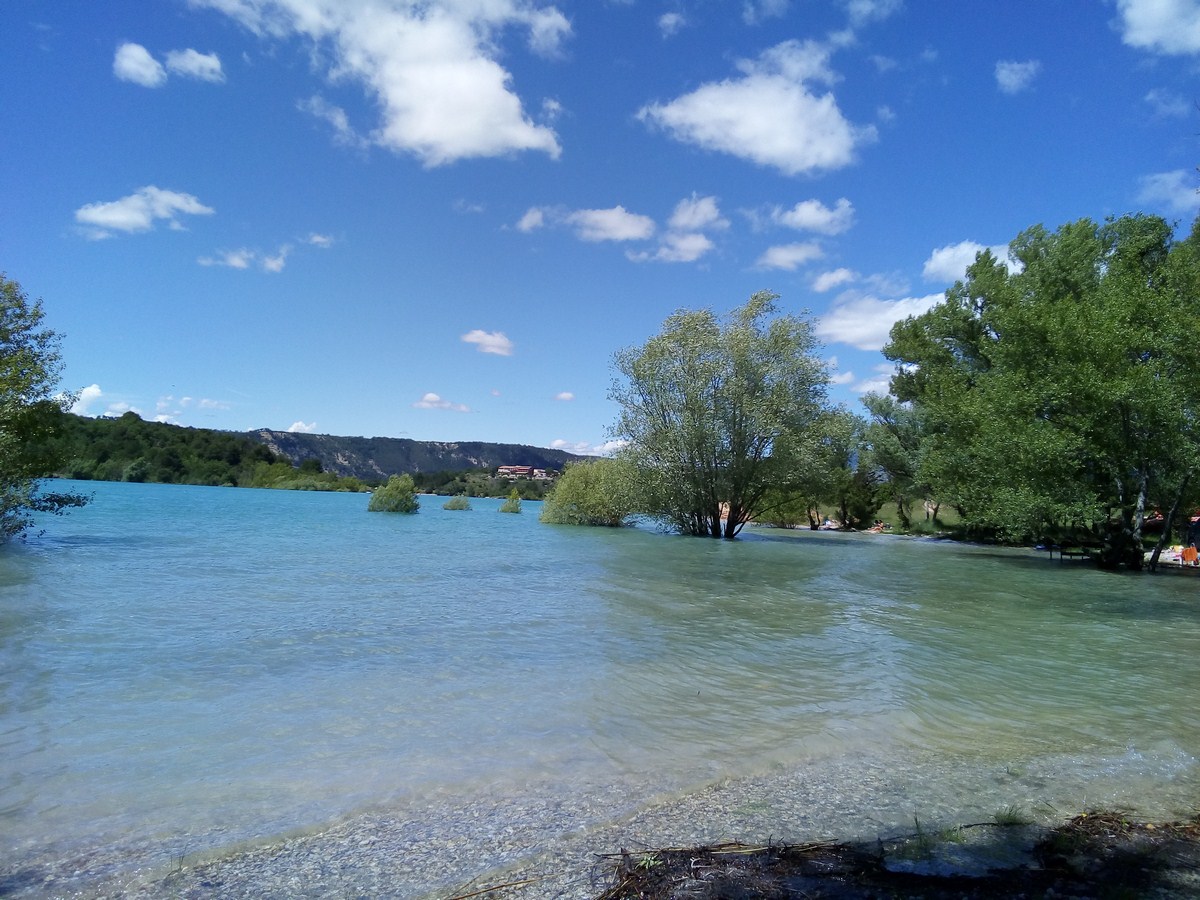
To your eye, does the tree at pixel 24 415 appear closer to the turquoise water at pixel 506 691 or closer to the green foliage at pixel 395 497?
the turquoise water at pixel 506 691

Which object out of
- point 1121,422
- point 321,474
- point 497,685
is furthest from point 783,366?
point 321,474

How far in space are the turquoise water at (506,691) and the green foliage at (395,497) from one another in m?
42.0

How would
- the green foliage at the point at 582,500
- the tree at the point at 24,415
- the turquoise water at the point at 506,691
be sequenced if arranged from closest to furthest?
1. the turquoise water at the point at 506,691
2. the tree at the point at 24,415
3. the green foliage at the point at 582,500

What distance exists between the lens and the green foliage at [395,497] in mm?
60781

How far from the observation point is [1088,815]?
4590mm

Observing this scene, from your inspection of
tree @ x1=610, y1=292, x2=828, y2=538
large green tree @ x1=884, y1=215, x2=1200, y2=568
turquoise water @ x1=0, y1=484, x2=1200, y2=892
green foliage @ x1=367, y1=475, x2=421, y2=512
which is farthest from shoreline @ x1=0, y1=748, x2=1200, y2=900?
green foliage @ x1=367, y1=475, x2=421, y2=512

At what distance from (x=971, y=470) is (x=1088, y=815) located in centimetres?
3008

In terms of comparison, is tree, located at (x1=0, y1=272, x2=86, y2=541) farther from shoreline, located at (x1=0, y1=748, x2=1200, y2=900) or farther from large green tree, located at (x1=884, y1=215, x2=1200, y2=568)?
large green tree, located at (x1=884, y1=215, x2=1200, y2=568)

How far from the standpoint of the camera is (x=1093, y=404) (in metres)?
24.1

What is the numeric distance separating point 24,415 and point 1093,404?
114ft

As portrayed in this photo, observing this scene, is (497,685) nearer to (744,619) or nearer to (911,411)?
(744,619)

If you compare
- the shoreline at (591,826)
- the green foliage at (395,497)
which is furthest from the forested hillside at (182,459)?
the shoreline at (591,826)

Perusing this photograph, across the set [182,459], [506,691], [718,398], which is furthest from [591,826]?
[182,459]

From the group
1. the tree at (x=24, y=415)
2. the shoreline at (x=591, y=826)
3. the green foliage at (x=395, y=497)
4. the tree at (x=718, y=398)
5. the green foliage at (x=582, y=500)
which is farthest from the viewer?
the green foliage at (x=395, y=497)
